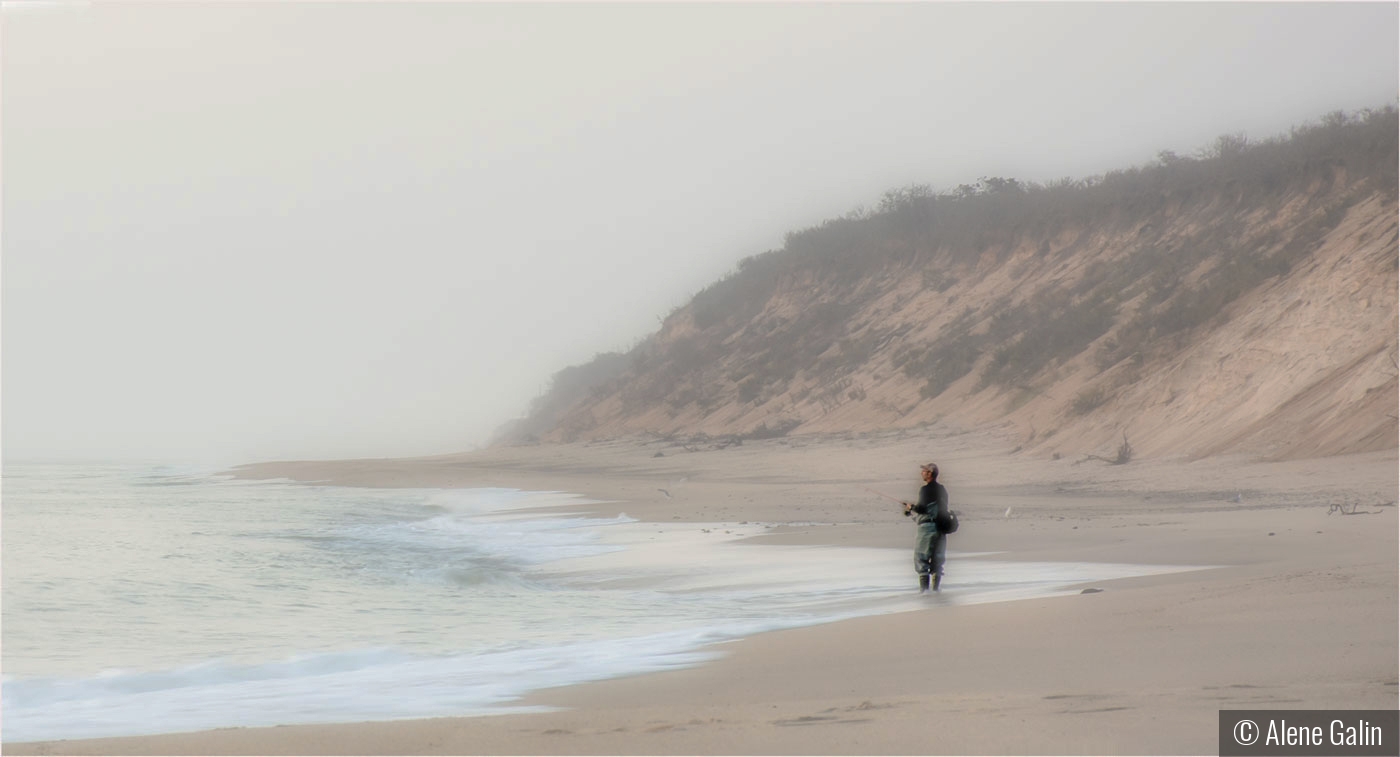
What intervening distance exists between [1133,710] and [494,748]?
2629mm

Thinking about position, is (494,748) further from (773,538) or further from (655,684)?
(773,538)

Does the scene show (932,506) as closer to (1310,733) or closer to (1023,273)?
(1310,733)

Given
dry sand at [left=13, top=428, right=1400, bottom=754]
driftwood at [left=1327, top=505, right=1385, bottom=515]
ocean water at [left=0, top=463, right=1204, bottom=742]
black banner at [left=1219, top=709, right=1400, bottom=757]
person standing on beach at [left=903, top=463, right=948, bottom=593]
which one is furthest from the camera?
driftwood at [left=1327, top=505, right=1385, bottom=515]

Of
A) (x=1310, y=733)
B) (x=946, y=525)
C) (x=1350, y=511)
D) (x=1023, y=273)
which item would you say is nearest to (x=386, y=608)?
(x=946, y=525)

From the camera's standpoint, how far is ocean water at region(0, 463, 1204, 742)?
733 centimetres

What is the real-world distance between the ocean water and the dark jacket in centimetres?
61

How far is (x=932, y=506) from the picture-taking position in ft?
34.6

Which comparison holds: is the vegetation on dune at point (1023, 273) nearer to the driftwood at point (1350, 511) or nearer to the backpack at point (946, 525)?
the driftwood at point (1350, 511)

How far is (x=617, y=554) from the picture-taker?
48.7 feet

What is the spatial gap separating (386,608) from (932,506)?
16.1ft

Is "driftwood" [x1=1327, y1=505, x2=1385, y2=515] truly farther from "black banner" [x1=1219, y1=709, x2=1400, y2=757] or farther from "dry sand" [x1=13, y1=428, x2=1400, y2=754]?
"black banner" [x1=1219, y1=709, x2=1400, y2=757]

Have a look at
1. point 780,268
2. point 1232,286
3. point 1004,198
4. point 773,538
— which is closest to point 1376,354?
point 1232,286

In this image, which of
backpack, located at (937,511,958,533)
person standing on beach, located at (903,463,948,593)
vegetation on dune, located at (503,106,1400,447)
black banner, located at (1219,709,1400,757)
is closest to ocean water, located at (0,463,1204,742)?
person standing on beach, located at (903,463,948,593)

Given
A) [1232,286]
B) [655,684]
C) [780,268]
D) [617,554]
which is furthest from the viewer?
[780,268]
